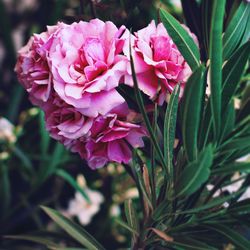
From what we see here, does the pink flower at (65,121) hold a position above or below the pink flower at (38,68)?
below

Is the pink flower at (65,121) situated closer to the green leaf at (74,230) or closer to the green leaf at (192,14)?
the green leaf at (74,230)

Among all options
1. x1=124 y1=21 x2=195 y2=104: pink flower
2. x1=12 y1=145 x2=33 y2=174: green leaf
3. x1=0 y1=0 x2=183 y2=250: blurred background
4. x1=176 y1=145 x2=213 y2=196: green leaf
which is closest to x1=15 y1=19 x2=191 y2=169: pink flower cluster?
x1=124 y1=21 x2=195 y2=104: pink flower

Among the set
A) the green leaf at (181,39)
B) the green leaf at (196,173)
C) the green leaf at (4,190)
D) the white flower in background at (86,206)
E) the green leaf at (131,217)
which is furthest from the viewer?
the white flower in background at (86,206)

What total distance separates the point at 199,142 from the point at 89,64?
6.8 inches

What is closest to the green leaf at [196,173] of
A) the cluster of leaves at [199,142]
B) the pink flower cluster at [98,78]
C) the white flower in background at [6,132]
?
the cluster of leaves at [199,142]

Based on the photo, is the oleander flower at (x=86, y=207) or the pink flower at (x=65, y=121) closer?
the pink flower at (x=65, y=121)

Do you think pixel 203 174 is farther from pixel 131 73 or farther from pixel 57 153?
pixel 57 153

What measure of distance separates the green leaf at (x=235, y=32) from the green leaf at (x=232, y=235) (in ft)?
0.75

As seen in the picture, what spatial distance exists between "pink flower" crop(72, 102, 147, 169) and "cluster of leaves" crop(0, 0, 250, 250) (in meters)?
0.02

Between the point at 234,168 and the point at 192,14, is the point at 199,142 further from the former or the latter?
the point at 192,14

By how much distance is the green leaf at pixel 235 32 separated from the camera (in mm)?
708

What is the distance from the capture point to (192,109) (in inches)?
23.7

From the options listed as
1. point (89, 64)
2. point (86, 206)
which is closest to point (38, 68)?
point (89, 64)

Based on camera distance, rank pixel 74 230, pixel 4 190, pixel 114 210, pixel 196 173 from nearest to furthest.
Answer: pixel 196 173
pixel 74 230
pixel 4 190
pixel 114 210
